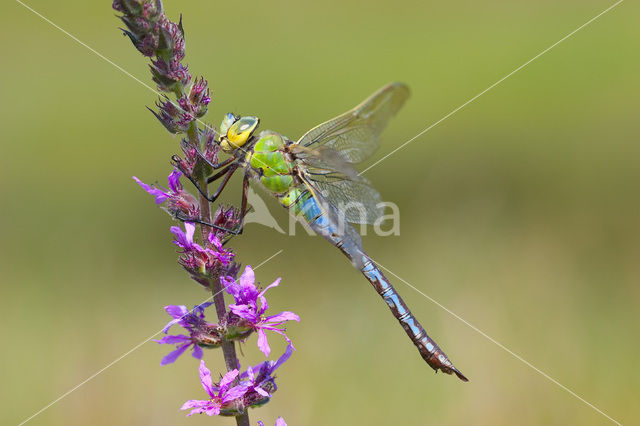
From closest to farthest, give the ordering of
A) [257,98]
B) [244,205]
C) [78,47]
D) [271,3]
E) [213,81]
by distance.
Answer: [244,205]
[257,98]
[213,81]
[78,47]
[271,3]

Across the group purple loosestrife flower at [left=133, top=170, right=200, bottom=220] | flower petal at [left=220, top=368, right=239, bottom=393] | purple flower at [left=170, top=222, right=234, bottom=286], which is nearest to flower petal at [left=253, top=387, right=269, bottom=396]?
flower petal at [left=220, top=368, right=239, bottom=393]

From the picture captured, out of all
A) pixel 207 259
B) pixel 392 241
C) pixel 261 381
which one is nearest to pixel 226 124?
pixel 207 259

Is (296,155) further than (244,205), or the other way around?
(296,155)

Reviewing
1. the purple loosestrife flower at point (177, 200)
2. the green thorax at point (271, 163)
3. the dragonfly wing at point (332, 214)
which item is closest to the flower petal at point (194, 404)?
the purple loosestrife flower at point (177, 200)

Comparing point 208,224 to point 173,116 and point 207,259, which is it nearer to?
point 207,259

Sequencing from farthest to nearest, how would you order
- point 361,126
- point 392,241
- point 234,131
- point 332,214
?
Answer: point 392,241 → point 361,126 → point 332,214 → point 234,131

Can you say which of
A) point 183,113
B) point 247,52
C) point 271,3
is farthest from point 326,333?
point 271,3

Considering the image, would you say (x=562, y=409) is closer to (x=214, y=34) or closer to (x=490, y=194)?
(x=490, y=194)

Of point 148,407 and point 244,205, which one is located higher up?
point 244,205
